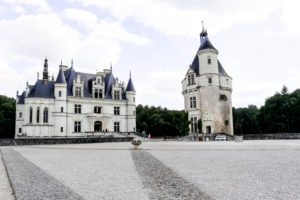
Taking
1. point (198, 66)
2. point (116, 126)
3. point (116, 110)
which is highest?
point (198, 66)

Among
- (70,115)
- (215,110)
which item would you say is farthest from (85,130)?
(215,110)

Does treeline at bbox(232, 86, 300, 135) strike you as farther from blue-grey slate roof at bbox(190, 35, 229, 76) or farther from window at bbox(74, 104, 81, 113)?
window at bbox(74, 104, 81, 113)

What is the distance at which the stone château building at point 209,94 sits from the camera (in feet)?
164

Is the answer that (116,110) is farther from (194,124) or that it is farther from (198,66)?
(198,66)

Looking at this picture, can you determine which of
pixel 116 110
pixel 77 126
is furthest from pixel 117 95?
pixel 77 126

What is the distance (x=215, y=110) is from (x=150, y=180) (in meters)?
44.2

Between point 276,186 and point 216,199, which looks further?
point 276,186

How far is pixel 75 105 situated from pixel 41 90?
6000 millimetres

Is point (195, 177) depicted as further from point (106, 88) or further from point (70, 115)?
point (106, 88)

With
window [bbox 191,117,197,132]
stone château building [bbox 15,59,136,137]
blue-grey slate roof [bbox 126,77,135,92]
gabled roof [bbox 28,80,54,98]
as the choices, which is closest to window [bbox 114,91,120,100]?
stone château building [bbox 15,59,136,137]

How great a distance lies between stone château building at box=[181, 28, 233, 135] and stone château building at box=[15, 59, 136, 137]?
12.2 metres

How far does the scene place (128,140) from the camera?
36.5 m

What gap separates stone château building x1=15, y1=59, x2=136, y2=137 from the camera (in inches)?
1672

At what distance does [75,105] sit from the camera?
45.9 metres
